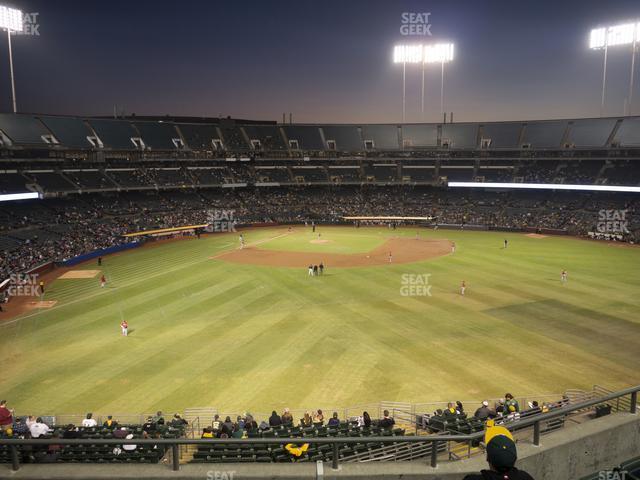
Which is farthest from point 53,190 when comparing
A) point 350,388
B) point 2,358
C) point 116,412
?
point 350,388

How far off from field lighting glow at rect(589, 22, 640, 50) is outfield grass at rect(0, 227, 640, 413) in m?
38.0

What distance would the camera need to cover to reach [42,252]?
47906mm

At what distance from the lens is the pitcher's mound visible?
48.4 meters

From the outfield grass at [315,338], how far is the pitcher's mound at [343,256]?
4573mm

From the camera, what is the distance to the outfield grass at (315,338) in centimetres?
2002

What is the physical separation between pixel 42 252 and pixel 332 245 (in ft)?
113

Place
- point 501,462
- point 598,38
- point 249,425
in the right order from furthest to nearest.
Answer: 1. point 598,38
2. point 249,425
3. point 501,462

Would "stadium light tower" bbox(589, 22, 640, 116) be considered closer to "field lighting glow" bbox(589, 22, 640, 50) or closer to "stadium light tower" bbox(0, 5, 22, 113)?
"field lighting glow" bbox(589, 22, 640, 50)

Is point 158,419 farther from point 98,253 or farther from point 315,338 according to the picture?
point 98,253

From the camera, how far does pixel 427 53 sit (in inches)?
2968

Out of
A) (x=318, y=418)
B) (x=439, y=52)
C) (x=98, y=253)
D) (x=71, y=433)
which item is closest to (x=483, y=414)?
(x=318, y=418)

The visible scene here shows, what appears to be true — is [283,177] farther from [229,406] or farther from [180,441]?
[180,441]

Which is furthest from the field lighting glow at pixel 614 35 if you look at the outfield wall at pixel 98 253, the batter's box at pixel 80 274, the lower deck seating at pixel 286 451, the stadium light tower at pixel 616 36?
the batter's box at pixel 80 274

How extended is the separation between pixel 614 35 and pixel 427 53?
27.2m
